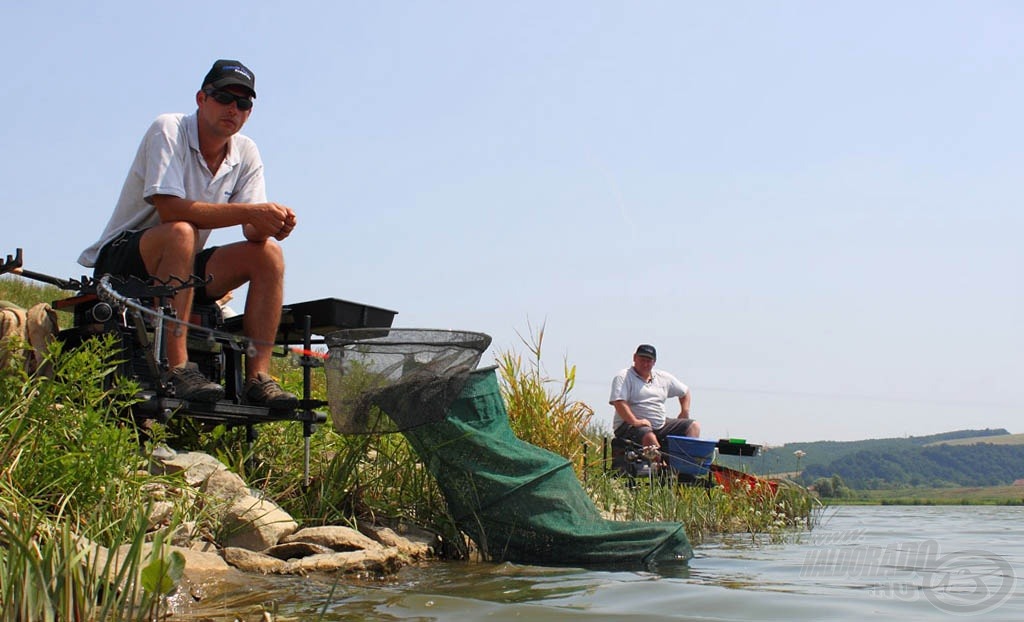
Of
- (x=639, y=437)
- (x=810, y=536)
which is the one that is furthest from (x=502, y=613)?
(x=639, y=437)

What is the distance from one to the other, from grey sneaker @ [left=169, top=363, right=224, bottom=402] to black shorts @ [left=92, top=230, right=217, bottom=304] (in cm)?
45

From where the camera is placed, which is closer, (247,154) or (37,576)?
(37,576)

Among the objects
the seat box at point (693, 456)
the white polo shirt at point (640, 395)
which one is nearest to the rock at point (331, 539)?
the seat box at point (693, 456)

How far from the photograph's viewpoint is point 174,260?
4570 mm

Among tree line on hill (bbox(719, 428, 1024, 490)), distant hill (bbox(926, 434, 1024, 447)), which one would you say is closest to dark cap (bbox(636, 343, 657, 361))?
tree line on hill (bbox(719, 428, 1024, 490))

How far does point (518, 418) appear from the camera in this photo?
6.62 meters

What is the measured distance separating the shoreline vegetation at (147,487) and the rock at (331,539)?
0.36 meters

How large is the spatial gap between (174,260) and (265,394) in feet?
2.46

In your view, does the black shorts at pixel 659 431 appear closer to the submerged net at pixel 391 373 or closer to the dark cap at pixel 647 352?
the dark cap at pixel 647 352

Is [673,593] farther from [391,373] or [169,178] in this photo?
[169,178]

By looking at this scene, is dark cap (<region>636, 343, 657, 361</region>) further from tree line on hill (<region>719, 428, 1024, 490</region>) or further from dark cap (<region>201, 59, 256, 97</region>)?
tree line on hill (<region>719, 428, 1024, 490</region>)

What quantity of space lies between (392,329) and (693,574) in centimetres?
177

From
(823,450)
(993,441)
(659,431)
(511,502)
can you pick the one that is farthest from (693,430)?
(993,441)

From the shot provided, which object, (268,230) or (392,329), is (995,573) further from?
(268,230)
